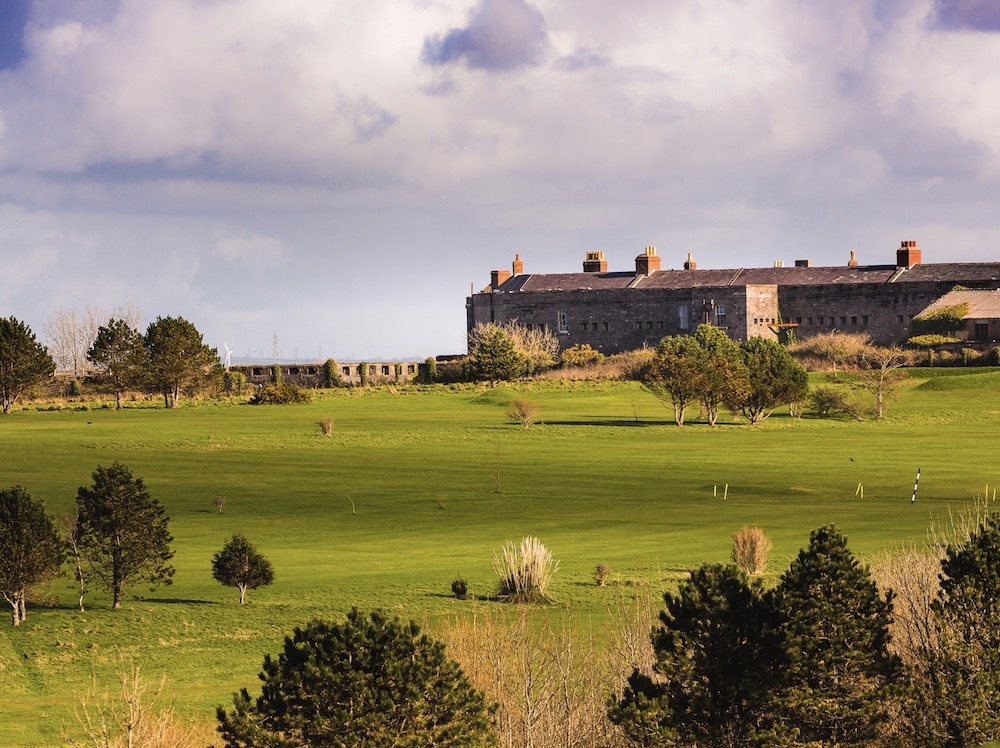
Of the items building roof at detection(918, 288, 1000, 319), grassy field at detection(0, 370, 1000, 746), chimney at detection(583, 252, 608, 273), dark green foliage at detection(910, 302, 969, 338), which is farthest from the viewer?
chimney at detection(583, 252, 608, 273)

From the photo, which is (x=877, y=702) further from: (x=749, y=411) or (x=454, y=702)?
(x=749, y=411)

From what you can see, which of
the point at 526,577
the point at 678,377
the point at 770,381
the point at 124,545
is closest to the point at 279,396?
the point at 678,377

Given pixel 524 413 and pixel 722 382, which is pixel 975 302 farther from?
pixel 524 413

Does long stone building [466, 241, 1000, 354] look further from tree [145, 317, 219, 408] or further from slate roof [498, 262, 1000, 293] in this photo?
tree [145, 317, 219, 408]

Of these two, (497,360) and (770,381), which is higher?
(497,360)

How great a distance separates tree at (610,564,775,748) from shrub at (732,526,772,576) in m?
11.4

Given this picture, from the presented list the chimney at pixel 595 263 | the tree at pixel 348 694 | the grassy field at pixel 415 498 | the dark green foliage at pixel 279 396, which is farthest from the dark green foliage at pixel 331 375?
the tree at pixel 348 694

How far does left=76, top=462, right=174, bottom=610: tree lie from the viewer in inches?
1020

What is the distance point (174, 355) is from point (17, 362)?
793 cm

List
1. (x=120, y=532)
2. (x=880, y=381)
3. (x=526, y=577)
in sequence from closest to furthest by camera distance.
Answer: (x=526, y=577) < (x=120, y=532) < (x=880, y=381)

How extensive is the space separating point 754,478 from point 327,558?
1777 cm

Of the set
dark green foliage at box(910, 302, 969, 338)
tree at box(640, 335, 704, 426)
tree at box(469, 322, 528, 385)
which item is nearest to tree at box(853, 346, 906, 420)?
tree at box(640, 335, 704, 426)

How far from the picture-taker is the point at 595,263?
114m

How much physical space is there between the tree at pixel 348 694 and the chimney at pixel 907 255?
9242 cm
